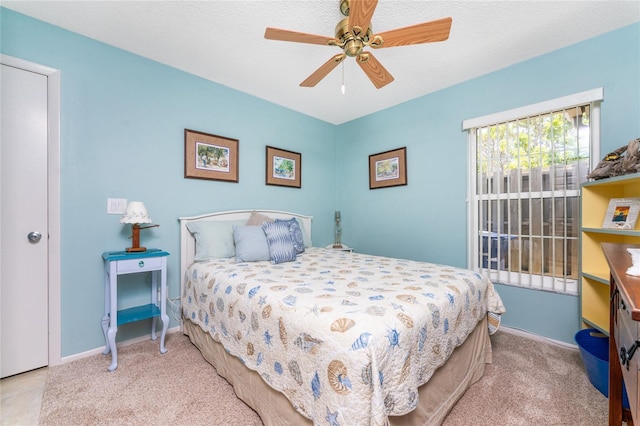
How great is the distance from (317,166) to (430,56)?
78.2 inches

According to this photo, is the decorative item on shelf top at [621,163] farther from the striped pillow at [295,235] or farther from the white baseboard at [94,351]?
the white baseboard at [94,351]

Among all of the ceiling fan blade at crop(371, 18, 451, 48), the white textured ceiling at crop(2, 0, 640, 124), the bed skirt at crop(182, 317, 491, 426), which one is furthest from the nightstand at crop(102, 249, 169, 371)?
the ceiling fan blade at crop(371, 18, 451, 48)

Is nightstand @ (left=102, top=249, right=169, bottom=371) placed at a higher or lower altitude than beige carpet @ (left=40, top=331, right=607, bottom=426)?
higher

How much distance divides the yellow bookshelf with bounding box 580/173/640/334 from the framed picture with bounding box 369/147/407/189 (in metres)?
1.65

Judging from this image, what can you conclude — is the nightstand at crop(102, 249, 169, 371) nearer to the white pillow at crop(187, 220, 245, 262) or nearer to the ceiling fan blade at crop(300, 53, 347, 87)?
the white pillow at crop(187, 220, 245, 262)

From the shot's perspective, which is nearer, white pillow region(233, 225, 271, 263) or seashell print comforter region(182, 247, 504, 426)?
seashell print comforter region(182, 247, 504, 426)

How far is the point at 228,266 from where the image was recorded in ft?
7.14

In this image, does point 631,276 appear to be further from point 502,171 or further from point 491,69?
point 491,69

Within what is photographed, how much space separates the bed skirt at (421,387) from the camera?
1281 mm

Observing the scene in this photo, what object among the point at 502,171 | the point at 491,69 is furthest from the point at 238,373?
the point at 491,69

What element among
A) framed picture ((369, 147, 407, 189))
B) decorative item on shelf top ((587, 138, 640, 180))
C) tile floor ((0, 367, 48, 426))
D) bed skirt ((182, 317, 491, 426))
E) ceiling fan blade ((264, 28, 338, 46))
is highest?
ceiling fan blade ((264, 28, 338, 46))

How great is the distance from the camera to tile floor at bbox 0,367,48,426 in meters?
1.47

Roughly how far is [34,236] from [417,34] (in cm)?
290

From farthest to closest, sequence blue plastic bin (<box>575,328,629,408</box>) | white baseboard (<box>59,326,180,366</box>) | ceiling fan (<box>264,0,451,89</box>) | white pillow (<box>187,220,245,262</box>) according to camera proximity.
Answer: white pillow (<box>187,220,245,262</box>) → white baseboard (<box>59,326,180,366</box>) → blue plastic bin (<box>575,328,629,408</box>) → ceiling fan (<box>264,0,451,89</box>)
